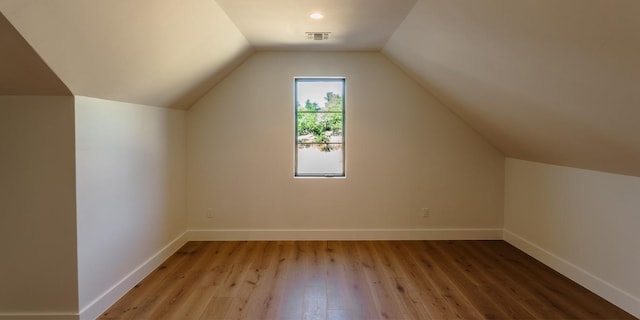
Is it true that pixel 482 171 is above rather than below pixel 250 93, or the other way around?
below

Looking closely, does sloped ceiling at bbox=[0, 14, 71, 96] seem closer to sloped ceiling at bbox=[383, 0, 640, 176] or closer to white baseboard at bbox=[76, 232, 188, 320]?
white baseboard at bbox=[76, 232, 188, 320]

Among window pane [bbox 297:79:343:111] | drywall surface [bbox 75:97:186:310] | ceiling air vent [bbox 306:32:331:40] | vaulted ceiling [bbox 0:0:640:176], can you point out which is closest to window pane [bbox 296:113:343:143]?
window pane [bbox 297:79:343:111]

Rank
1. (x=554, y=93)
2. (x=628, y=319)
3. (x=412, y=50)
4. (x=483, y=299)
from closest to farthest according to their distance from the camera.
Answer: (x=554, y=93) < (x=628, y=319) < (x=483, y=299) < (x=412, y=50)

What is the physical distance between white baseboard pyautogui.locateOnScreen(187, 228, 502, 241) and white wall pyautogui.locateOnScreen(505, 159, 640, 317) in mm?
490

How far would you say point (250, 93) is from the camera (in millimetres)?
4379

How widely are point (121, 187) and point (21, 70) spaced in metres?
1.22

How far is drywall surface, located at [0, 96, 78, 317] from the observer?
232 cm

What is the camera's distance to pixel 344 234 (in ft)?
14.6

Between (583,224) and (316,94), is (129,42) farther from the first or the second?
(583,224)

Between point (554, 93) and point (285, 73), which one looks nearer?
point (554, 93)

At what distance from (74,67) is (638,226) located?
159 inches

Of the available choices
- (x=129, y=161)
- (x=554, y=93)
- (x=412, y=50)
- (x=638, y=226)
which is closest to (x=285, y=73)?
(x=412, y=50)

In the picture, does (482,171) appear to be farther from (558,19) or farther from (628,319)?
(558,19)

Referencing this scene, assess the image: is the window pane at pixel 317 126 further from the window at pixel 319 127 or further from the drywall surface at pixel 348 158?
the drywall surface at pixel 348 158
